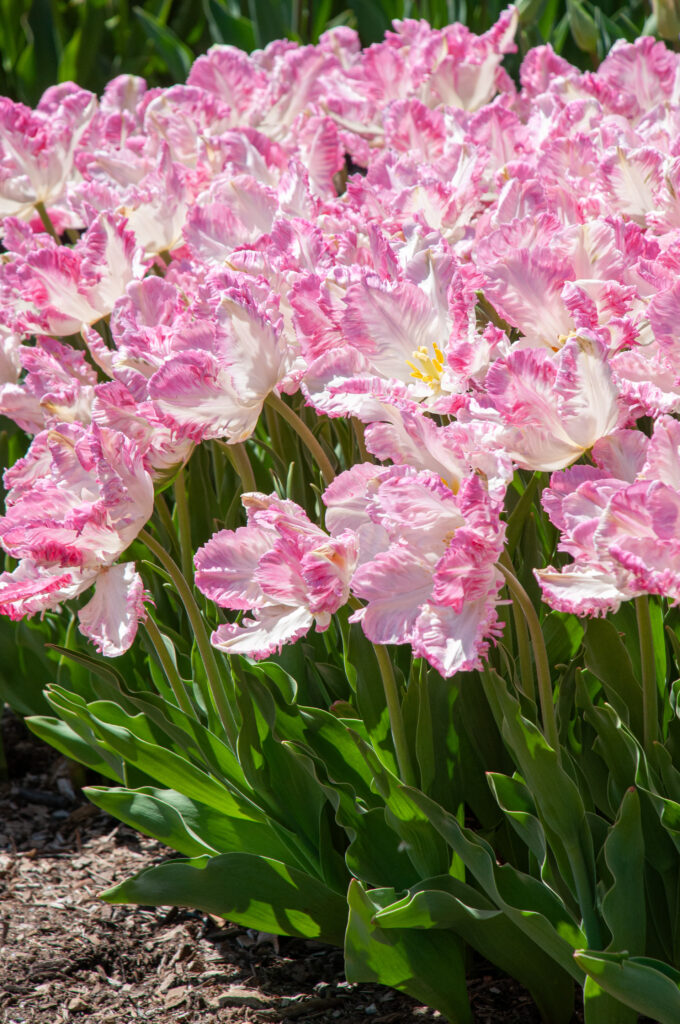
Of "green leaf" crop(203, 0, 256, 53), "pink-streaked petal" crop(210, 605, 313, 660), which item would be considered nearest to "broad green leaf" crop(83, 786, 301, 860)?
"pink-streaked petal" crop(210, 605, 313, 660)

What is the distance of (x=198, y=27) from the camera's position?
4.80 m

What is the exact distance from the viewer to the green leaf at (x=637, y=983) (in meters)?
1.12

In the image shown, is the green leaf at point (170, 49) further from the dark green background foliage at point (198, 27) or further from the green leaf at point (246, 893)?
the green leaf at point (246, 893)

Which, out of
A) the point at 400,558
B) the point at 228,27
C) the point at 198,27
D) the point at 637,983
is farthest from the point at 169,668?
the point at 198,27

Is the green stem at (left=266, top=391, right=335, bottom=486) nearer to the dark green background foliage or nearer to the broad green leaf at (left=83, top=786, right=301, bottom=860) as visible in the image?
the broad green leaf at (left=83, top=786, right=301, bottom=860)

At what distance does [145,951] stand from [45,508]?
795 mm

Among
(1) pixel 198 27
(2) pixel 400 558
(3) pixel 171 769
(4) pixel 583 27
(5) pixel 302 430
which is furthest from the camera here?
(1) pixel 198 27

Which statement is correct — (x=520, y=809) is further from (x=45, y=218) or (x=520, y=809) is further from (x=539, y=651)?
(x=45, y=218)

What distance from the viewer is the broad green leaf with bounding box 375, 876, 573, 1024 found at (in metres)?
1.25

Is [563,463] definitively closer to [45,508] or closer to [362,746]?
[362,746]

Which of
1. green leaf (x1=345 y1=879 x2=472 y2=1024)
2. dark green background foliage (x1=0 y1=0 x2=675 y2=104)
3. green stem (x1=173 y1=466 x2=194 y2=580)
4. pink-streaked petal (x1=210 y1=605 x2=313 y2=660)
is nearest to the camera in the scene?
pink-streaked petal (x1=210 y1=605 x2=313 y2=660)

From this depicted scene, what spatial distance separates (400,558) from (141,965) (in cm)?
96

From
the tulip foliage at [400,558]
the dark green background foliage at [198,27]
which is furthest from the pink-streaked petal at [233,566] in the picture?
the dark green background foliage at [198,27]

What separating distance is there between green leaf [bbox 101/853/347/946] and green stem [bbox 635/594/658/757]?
0.46 m
